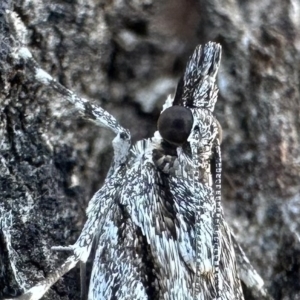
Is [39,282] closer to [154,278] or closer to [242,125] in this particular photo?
[154,278]

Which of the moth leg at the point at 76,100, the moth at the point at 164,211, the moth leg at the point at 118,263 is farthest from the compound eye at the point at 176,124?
the moth leg at the point at 118,263

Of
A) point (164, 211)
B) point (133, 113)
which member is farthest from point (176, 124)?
point (133, 113)

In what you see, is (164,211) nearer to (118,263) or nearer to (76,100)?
(118,263)

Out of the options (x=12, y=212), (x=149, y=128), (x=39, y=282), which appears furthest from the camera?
(x=149, y=128)

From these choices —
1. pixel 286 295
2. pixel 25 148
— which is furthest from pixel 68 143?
pixel 286 295

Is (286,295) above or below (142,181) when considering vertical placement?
below

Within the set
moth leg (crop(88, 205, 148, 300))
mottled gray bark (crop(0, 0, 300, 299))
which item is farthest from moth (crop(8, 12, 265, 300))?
mottled gray bark (crop(0, 0, 300, 299))

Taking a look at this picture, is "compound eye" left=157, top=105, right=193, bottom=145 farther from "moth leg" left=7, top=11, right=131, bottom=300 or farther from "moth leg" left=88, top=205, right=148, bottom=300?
"moth leg" left=88, top=205, right=148, bottom=300
